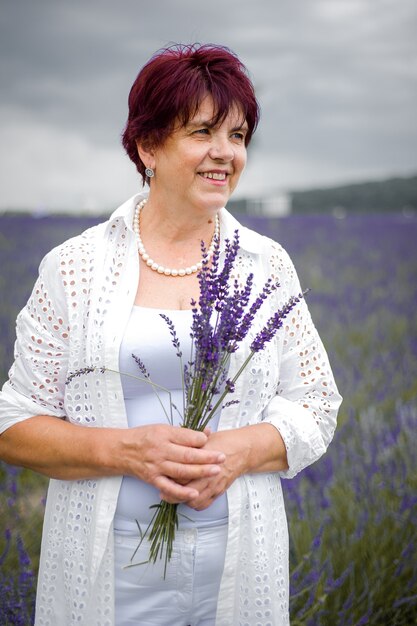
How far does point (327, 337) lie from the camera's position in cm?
556

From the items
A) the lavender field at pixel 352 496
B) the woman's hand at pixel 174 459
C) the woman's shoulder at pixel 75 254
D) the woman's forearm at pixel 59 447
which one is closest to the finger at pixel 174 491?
the woman's hand at pixel 174 459

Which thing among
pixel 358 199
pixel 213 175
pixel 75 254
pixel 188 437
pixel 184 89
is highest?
pixel 358 199

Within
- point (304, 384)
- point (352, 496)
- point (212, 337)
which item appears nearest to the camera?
point (212, 337)

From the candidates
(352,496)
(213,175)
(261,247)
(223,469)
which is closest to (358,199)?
(352,496)

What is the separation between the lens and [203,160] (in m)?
1.56

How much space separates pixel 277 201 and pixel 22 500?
15850 millimetres

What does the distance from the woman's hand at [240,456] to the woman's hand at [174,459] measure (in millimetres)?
19

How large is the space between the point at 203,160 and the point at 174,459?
0.64 m

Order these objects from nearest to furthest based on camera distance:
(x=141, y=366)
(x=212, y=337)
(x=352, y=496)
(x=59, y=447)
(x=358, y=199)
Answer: (x=212, y=337) < (x=141, y=366) < (x=59, y=447) < (x=352, y=496) < (x=358, y=199)

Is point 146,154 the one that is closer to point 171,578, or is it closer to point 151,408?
point 151,408

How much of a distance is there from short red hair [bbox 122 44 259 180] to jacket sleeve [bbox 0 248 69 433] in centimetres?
37

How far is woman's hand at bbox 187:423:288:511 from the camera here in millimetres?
1451

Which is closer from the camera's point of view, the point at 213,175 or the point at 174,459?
the point at 174,459

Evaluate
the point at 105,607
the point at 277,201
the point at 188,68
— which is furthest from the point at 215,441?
the point at 277,201
